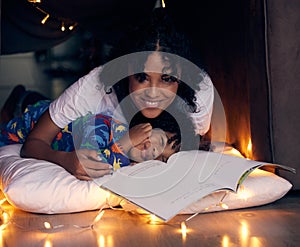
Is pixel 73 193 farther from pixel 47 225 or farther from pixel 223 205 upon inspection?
pixel 223 205

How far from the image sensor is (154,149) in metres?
1.69

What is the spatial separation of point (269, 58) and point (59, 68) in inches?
76.5

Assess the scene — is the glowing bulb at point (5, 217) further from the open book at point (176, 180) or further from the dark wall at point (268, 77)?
the dark wall at point (268, 77)

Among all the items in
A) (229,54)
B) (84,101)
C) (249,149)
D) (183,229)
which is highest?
(229,54)

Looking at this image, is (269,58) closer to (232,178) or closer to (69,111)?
(232,178)

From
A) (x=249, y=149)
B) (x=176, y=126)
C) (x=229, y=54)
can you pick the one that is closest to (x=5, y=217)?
(x=176, y=126)

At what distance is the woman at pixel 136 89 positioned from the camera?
67.3 inches

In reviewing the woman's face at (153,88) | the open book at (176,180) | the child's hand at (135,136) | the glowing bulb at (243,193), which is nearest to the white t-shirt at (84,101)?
the woman's face at (153,88)

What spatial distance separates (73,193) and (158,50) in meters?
0.47

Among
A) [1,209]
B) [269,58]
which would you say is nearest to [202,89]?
[269,58]

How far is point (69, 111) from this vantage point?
1.80 meters

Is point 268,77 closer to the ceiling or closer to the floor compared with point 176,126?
closer to the ceiling

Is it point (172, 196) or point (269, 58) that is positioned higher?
point (269, 58)

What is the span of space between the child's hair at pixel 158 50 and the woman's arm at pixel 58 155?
0.69ft
